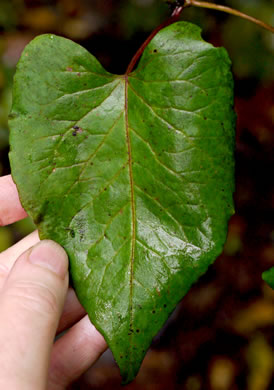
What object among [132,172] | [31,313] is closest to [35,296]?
[31,313]

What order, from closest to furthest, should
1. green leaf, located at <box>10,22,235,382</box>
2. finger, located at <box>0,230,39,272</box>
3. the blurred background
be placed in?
green leaf, located at <box>10,22,235,382</box>, finger, located at <box>0,230,39,272</box>, the blurred background

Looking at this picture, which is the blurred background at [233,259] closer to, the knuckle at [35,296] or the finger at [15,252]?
the finger at [15,252]

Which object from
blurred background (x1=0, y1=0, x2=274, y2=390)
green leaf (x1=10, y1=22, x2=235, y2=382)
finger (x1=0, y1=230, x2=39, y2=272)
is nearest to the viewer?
green leaf (x1=10, y1=22, x2=235, y2=382)

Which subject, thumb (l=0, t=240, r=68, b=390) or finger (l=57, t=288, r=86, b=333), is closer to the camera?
thumb (l=0, t=240, r=68, b=390)

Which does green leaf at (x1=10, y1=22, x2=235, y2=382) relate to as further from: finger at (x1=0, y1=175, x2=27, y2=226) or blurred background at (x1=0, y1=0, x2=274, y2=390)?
blurred background at (x1=0, y1=0, x2=274, y2=390)

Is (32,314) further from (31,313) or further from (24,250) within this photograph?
(24,250)

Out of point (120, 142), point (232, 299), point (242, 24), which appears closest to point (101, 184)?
point (120, 142)

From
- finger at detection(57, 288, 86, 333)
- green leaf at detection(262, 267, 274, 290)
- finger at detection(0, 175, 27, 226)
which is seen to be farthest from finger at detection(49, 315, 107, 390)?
green leaf at detection(262, 267, 274, 290)
